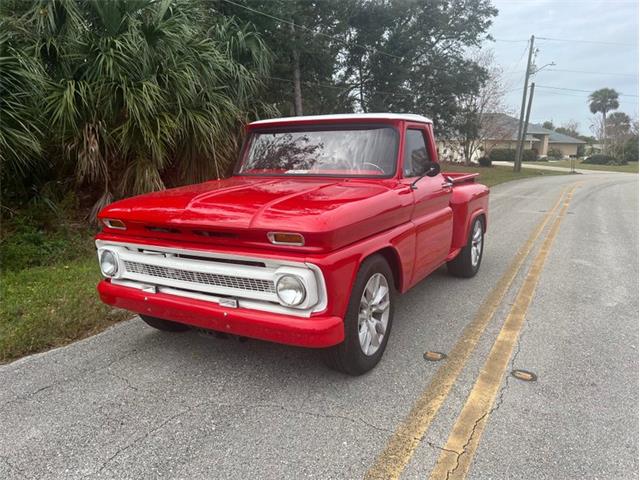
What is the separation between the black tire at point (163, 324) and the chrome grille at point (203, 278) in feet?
2.15

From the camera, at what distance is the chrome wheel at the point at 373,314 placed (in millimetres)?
3305

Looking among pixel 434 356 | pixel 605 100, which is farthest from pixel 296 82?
pixel 605 100

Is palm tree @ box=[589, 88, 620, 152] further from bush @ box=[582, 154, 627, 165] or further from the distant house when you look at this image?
bush @ box=[582, 154, 627, 165]

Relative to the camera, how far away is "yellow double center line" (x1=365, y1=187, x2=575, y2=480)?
2.46 meters

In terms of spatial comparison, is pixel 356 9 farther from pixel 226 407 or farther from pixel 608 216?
pixel 226 407

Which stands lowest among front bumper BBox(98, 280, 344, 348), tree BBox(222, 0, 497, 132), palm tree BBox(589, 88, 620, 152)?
front bumper BBox(98, 280, 344, 348)

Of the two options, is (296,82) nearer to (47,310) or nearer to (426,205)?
(426,205)

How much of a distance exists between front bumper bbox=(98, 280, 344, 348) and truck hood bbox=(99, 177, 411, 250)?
1.42 ft

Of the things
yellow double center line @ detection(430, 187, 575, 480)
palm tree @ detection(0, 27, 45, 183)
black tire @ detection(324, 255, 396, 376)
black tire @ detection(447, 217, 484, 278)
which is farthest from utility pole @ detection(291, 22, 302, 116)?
black tire @ detection(324, 255, 396, 376)

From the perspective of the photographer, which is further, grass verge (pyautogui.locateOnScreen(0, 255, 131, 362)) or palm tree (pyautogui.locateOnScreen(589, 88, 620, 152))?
palm tree (pyautogui.locateOnScreen(589, 88, 620, 152))

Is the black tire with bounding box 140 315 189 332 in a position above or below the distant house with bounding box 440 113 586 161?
below

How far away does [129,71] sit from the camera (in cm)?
661

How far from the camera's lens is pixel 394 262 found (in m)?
3.67

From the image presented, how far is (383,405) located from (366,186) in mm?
1606
